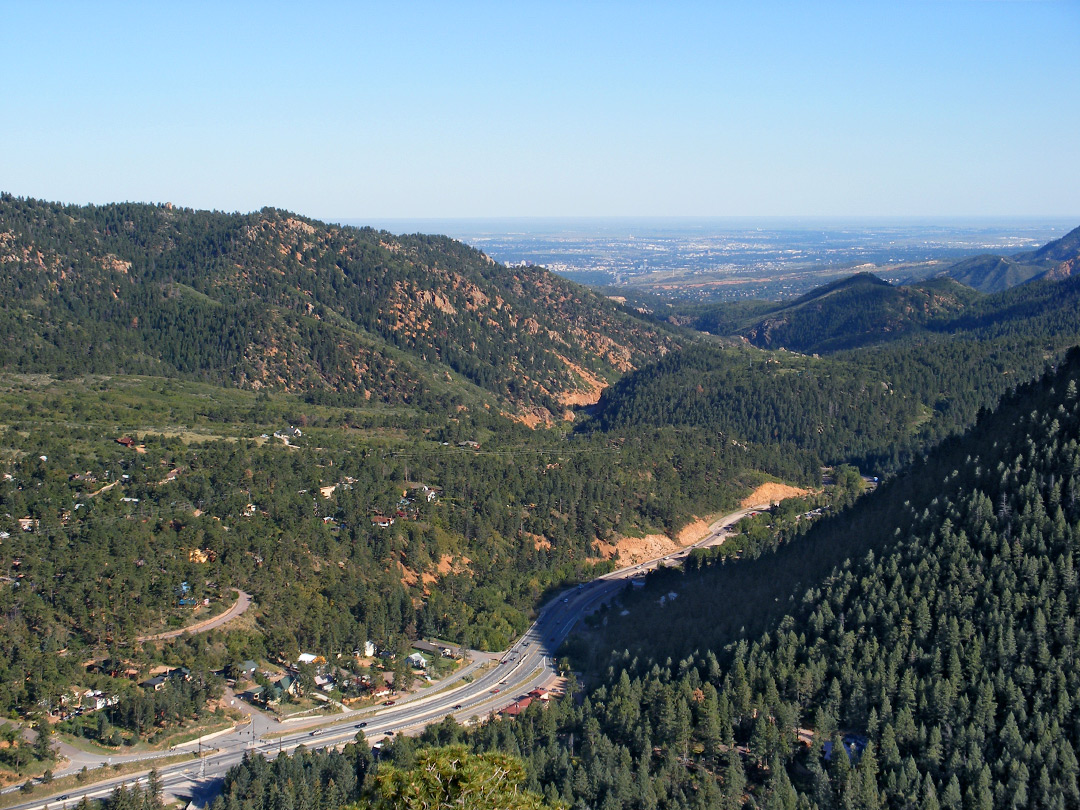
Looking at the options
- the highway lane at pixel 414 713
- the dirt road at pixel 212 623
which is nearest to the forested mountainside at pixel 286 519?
the dirt road at pixel 212 623

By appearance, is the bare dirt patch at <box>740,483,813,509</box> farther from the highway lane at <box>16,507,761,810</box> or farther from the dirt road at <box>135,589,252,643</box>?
the dirt road at <box>135,589,252,643</box>

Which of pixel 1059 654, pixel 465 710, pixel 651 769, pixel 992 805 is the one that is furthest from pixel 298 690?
pixel 1059 654

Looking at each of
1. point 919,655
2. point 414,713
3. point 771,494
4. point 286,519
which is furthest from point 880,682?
point 771,494

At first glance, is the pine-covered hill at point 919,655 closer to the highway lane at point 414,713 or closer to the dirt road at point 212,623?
the highway lane at point 414,713

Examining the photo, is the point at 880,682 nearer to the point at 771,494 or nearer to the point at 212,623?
the point at 212,623

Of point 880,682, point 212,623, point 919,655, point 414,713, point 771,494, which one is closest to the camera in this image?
point 880,682

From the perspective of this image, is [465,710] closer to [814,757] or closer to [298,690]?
[298,690]
